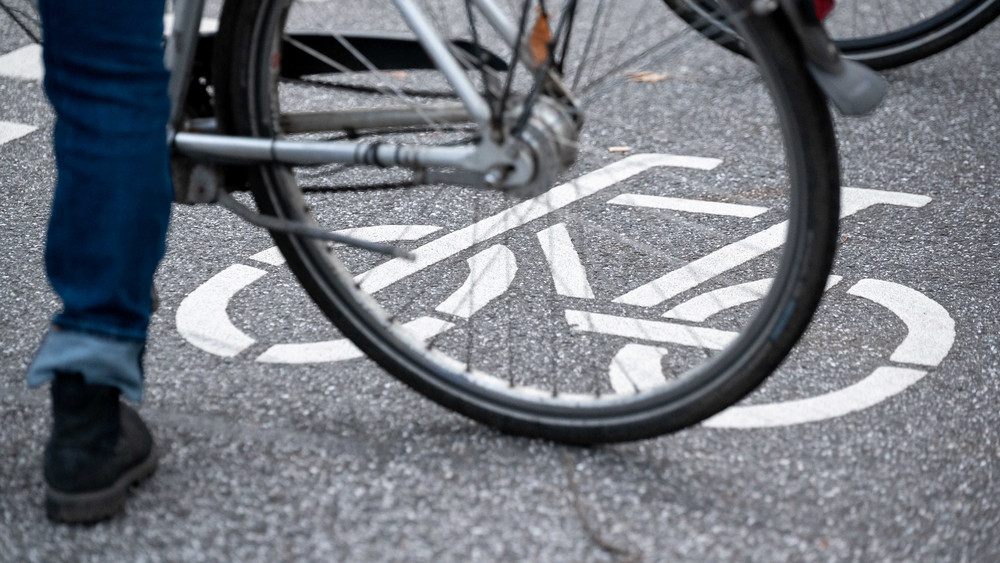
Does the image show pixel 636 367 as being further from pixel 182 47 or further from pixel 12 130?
pixel 12 130

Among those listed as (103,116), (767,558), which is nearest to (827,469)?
(767,558)

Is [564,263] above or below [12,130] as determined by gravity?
above

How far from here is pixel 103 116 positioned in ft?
5.66

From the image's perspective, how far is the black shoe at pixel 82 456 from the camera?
1.86 m

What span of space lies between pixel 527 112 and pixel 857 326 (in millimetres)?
1121

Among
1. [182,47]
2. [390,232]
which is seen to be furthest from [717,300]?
[182,47]

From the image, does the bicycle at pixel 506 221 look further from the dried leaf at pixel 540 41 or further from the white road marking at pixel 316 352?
the white road marking at pixel 316 352

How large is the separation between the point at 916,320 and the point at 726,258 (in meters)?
0.48

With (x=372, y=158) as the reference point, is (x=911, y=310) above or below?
below

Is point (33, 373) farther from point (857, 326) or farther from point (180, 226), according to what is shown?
point (857, 326)

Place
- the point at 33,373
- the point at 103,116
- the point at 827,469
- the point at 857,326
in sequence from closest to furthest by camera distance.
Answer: the point at 103,116 < the point at 33,373 < the point at 827,469 < the point at 857,326

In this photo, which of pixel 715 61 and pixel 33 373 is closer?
pixel 33 373

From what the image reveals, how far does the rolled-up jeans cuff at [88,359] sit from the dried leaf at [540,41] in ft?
2.59

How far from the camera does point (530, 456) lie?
2.07m
